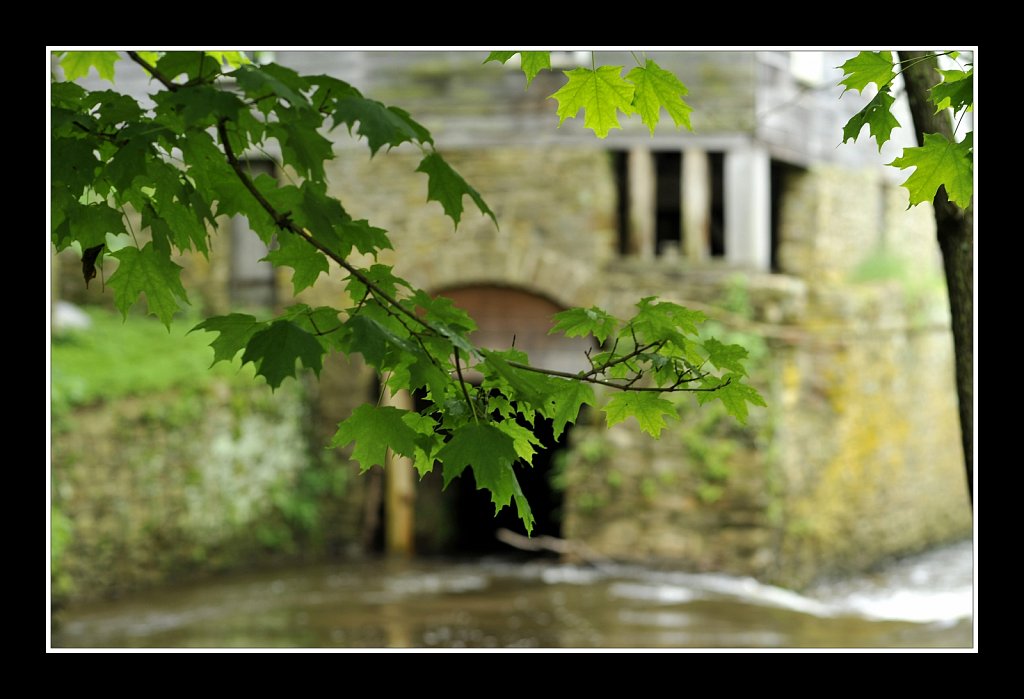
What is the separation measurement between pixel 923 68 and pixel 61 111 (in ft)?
7.02

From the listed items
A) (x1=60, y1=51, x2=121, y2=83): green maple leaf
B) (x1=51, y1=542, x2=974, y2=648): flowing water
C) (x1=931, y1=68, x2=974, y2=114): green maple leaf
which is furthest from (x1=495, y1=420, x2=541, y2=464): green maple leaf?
(x1=51, y1=542, x2=974, y2=648): flowing water

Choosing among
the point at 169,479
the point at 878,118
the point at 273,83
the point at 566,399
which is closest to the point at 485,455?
the point at 566,399

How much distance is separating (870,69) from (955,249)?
0.59 meters

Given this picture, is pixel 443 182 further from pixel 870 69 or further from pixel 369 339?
pixel 870 69

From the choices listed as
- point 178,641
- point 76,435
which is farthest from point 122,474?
point 178,641

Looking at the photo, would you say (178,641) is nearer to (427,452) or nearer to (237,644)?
(237,644)

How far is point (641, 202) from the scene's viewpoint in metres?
9.42

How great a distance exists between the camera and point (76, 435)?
26.7ft

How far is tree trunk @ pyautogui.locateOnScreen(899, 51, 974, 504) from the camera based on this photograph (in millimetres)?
3225

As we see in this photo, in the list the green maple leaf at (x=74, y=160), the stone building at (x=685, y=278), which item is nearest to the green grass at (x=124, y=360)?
the stone building at (x=685, y=278)

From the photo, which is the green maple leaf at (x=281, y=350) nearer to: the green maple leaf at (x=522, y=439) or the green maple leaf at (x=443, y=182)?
the green maple leaf at (x=443, y=182)

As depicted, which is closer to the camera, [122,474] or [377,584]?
[122,474]

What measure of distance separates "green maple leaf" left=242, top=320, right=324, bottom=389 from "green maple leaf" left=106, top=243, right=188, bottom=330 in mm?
449

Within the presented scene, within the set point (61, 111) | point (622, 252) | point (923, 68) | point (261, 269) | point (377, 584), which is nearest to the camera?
point (61, 111)
